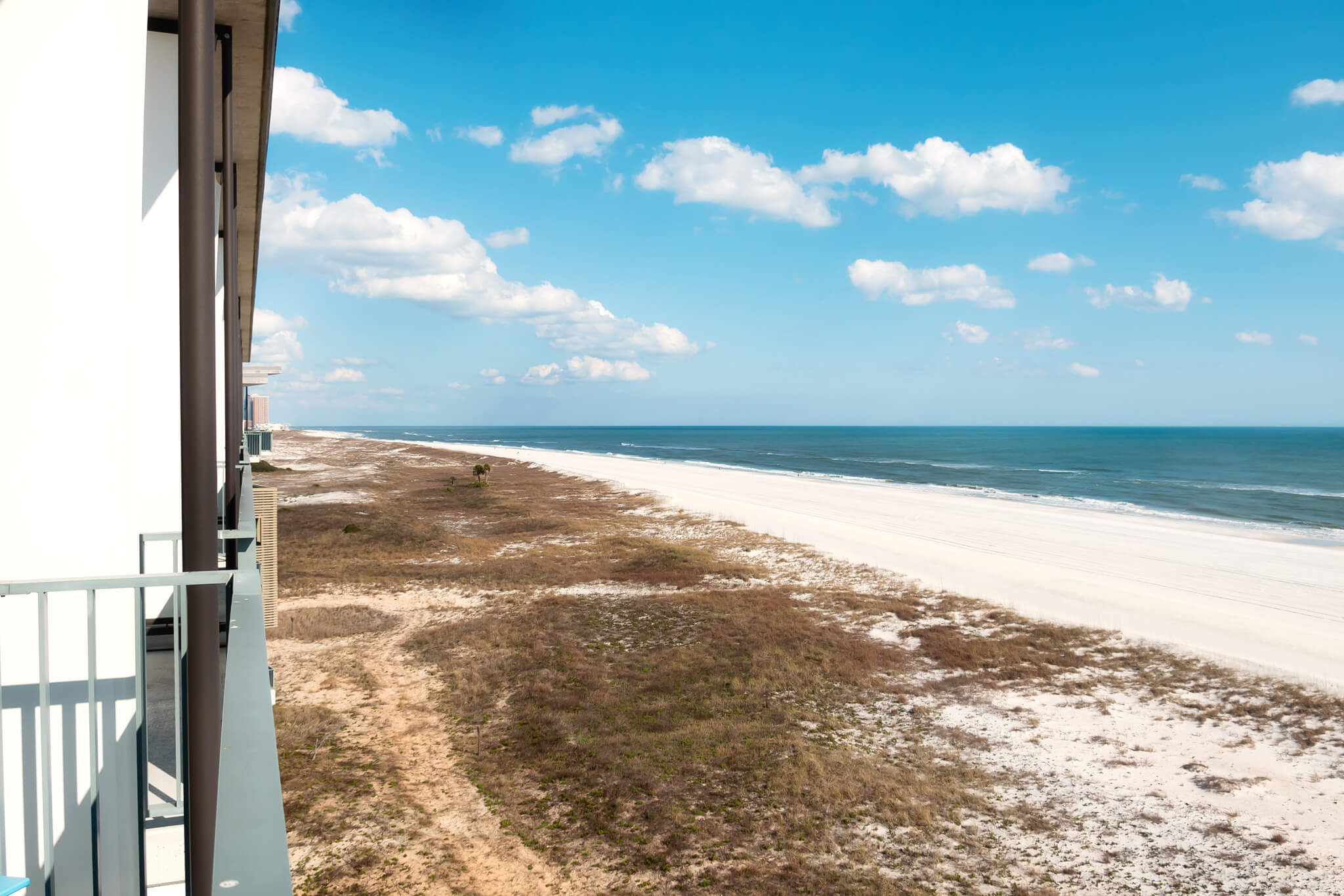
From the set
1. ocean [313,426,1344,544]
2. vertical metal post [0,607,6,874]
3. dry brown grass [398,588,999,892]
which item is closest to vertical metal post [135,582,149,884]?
vertical metal post [0,607,6,874]

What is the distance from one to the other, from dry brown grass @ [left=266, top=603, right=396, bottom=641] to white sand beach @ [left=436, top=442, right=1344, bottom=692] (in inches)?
442

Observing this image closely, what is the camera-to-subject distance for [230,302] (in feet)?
24.5

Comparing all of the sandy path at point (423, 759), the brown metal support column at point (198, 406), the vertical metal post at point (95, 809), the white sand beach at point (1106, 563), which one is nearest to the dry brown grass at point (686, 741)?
the sandy path at point (423, 759)

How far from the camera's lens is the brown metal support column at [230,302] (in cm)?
619

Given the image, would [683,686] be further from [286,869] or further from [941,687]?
[286,869]

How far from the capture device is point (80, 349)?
120 inches

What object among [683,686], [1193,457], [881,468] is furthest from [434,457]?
[1193,457]

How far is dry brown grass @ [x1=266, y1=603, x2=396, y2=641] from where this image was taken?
12.0 meters

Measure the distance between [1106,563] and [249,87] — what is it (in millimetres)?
20182

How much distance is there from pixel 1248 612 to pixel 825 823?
11847 mm

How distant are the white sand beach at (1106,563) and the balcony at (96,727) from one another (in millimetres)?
12831

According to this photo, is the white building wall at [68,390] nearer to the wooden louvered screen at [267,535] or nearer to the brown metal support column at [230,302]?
the brown metal support column at [230,302]

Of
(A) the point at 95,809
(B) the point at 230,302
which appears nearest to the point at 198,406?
(A) the point at 95,809

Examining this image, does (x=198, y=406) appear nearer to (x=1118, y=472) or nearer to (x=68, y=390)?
(x=68, y=390)
